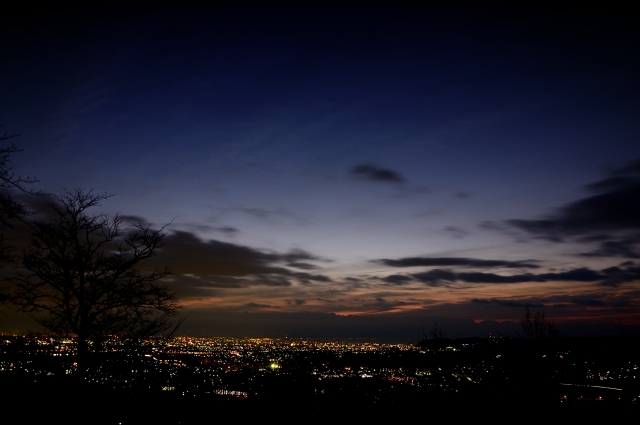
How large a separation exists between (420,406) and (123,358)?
7769mm

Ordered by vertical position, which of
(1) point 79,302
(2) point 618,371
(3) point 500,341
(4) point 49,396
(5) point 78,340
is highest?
(1) point 79,302

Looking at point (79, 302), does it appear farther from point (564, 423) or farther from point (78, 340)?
point (564, 423)

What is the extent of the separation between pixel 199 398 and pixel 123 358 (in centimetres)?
252

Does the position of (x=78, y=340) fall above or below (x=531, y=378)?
above

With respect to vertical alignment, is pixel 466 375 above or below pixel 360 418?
below

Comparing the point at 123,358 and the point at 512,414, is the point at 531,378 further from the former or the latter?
the point at 123,358

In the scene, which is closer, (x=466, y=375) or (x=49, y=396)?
(x=49, y=396)

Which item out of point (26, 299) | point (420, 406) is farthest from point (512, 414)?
point (26, 299)

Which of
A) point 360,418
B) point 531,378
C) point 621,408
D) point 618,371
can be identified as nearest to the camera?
point 360,418

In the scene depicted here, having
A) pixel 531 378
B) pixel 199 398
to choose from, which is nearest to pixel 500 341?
pixel 531 378

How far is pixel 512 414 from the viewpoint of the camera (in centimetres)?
911

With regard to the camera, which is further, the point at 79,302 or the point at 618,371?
the point at 618,371

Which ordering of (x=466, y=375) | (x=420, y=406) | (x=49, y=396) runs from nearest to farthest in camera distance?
(x=49, y=396), (x=420, y=406), (x=466, y=375)

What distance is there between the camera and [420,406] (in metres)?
9.48
